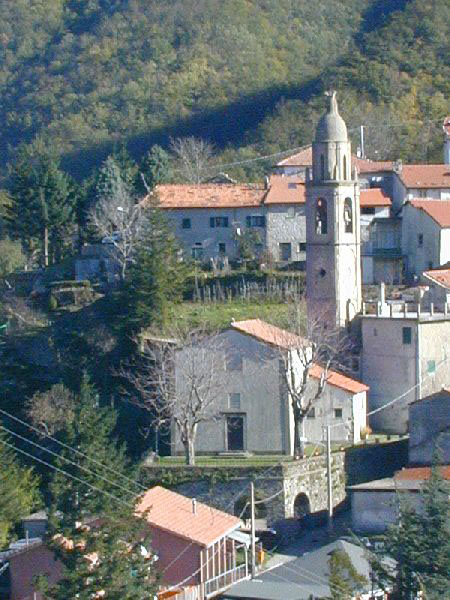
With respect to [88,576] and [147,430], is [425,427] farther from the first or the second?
[88,576]

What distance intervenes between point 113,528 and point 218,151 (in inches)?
2004

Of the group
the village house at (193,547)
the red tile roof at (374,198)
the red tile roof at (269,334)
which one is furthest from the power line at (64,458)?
the red tile roof at (374,198)

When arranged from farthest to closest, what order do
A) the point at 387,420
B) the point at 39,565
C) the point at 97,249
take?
1. the point at 97,249
2. the point at 387,420
3. the point at 39,565

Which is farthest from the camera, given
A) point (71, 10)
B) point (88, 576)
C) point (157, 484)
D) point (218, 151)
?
point (71, 10)

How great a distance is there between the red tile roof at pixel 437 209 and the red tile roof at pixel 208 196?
465 cm

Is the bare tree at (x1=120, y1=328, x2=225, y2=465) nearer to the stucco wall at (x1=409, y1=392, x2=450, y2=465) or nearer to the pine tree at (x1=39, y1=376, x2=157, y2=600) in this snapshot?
the stucco wall at (x1=409, y1=392, x2=450, y2=465)

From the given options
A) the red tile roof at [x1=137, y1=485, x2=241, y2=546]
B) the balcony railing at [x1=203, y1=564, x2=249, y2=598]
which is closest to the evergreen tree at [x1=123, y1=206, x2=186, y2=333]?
the red tile roof at [x1=137, y1=485, x2=241, y2=546]

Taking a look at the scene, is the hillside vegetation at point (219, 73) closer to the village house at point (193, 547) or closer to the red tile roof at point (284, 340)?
the red tile roof at point (284, 340)

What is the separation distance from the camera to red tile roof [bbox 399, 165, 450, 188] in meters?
58.5

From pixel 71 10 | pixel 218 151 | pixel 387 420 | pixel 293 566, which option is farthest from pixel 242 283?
pixel 71 10

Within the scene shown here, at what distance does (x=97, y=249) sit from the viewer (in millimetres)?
57844

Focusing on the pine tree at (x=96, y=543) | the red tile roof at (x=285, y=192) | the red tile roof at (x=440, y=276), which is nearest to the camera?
the pine tree at (x=96, y=543)

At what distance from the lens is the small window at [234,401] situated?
149ft

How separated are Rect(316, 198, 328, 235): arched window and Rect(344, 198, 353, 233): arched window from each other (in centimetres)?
50
